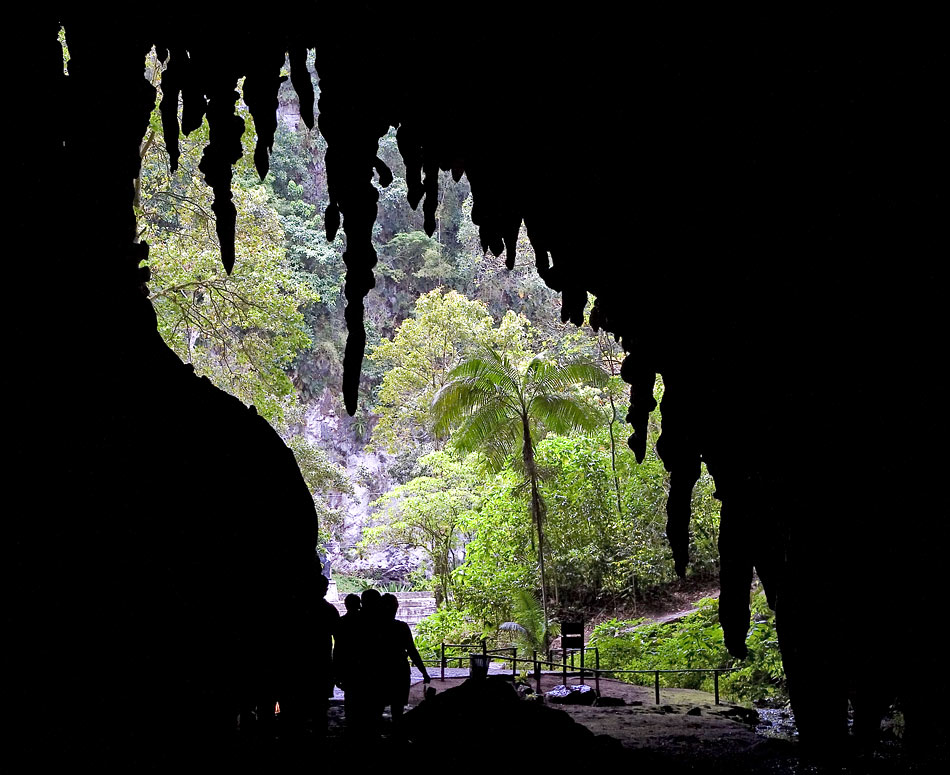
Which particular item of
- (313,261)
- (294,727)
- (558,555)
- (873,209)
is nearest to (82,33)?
(873,209)

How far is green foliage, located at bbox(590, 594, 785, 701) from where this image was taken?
1219cm

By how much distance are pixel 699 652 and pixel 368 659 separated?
404 inches

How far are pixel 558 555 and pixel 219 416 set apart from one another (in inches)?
736

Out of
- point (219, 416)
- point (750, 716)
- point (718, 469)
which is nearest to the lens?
point (718, 469)

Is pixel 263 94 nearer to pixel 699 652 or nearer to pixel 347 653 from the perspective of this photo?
Answer: pixel 347 653

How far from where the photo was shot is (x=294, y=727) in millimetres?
4289

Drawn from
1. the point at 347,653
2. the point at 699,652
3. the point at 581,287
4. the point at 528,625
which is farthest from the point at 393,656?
the point at 528,625

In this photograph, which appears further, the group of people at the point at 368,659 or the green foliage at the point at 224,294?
the green foliage at the point at 224,294

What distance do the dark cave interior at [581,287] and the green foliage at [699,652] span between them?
32.4ft

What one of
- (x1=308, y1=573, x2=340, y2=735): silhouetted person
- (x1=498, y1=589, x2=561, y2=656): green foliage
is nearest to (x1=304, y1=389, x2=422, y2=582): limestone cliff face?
(x1=498, y1=589, x2=561, y2=656): green foliage

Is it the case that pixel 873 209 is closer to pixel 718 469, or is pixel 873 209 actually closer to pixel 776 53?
pixel 776 53

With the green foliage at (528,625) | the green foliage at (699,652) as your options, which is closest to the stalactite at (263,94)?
the green foliage at (699,652)

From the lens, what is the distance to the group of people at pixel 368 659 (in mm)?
5543

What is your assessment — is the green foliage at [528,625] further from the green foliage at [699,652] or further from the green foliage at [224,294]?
the green foliage at [224,294]
